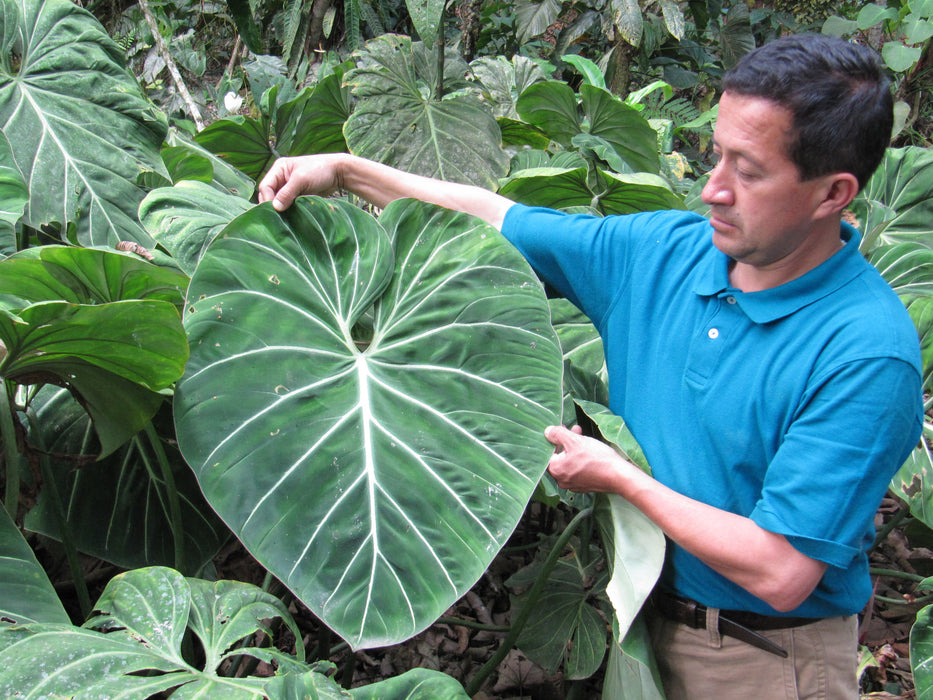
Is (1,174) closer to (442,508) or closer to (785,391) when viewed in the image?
(442,508)

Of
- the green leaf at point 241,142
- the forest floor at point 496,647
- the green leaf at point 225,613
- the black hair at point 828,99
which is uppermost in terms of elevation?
the green leaf at point 241,142

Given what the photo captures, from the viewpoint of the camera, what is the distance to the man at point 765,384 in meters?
0.95

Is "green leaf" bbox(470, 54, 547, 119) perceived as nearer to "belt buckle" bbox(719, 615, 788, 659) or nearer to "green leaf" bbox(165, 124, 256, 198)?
"green leaf" bbox(165, 124, 256, 198)

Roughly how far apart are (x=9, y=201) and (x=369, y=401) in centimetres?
68

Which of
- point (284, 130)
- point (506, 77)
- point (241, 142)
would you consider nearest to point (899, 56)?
point (506, 77)

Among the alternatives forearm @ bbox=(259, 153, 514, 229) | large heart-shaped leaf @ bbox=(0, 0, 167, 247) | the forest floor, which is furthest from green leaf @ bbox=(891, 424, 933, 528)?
large heart-shaped leaf @ bbox=(0, 0, 167, 247)

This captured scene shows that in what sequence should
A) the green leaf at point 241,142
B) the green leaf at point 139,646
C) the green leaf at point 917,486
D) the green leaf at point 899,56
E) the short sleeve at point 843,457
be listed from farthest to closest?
the green leaf at point 899,56
the green leaf at point 241,142
the green leaf at point 917,486
the short sleeve at point 843,457
the green leaf at point 139,646

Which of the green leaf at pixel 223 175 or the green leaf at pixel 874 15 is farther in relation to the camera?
the green leaf at pixel 874 15

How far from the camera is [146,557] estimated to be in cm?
145

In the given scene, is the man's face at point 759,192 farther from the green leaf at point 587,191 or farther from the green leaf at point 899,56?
the green leaf at point 899,56

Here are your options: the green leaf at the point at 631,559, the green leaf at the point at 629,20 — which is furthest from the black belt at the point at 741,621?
the green leaf at the point at 629,20

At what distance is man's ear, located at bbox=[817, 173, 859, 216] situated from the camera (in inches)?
38.4

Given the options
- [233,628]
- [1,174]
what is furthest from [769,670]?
[1,174]

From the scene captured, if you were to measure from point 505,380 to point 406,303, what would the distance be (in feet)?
0.66
